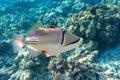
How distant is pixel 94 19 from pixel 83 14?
548 millimetres

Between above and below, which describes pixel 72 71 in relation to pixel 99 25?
below

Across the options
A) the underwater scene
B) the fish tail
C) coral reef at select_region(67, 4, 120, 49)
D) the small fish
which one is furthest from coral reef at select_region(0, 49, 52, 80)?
the small fish

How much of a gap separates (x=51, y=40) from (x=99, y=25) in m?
5.03

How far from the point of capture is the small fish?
7.49ft

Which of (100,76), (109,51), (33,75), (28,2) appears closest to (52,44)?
(100,76)

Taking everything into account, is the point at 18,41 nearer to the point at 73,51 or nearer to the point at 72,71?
the point at 72,71

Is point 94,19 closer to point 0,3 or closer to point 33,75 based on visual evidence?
point 33,75

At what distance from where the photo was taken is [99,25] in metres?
7.14

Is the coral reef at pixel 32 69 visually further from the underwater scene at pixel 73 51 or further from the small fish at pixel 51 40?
the small fish at pixel 51 40

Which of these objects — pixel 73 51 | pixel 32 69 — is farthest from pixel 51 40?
pixel 73 51

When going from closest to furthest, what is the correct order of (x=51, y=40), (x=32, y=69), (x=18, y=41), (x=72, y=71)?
(x=51, y=40)
(x=18, y=41)
(x=72, y=71)
(x=32, y=69)

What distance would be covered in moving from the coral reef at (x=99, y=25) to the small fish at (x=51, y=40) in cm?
464

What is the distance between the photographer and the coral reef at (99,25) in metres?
7.00

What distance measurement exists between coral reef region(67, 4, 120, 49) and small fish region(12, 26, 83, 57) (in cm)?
464
